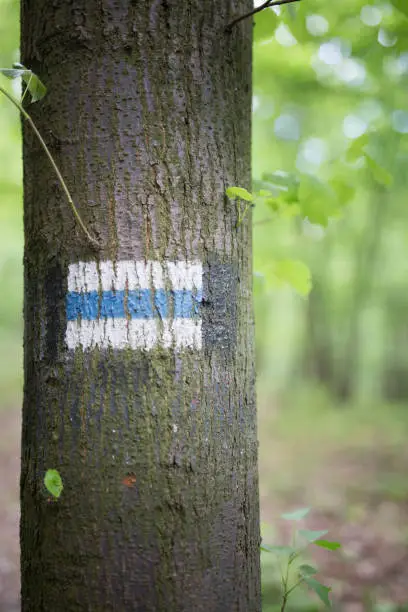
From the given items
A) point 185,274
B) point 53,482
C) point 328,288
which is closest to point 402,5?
point 185,274

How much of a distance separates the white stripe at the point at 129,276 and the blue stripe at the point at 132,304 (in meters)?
0.01

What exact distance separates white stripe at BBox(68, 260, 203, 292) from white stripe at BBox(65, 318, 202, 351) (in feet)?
0.24

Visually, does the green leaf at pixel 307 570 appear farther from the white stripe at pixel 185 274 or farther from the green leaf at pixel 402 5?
the green leaf at pixel 402 5

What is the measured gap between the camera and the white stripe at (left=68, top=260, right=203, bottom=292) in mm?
1140

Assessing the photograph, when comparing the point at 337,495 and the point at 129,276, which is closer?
the point at 129,276

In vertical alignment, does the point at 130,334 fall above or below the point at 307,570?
above

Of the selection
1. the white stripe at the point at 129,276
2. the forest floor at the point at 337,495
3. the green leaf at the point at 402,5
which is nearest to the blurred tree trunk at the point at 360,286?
the forest floor at the point at 337,495

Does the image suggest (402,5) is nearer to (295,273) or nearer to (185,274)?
(295,273)

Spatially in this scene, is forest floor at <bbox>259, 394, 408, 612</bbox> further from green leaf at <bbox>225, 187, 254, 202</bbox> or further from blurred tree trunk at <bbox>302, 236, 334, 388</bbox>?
blurred tree trunk at <bbox>302, 236, 334, 388</bbox>

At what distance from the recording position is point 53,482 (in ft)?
3.68

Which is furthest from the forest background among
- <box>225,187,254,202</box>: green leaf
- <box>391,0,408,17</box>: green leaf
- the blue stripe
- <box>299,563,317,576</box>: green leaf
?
<box>299,563,317,576</box>: green leaf

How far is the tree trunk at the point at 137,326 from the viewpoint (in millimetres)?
1105

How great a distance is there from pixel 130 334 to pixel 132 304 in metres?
0.06

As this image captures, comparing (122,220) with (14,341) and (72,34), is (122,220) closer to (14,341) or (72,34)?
(72,34)
